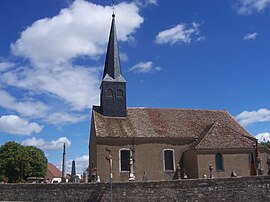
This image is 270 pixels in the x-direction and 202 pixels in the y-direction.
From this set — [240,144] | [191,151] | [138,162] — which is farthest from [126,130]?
[240,144]

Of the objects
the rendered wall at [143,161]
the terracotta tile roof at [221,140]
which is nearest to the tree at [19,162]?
the rendered wall at [143,161]

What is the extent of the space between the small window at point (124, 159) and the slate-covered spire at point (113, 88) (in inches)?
163

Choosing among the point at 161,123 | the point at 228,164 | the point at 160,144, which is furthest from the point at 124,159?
the point at 228,164

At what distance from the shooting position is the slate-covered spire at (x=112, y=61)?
33.6 meters

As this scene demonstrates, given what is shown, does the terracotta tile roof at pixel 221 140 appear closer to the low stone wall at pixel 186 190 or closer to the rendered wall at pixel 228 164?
the rendered wall at pixel 228 164

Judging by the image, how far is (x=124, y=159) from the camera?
2912 centimetres

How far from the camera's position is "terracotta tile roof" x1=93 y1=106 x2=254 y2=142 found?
29.8 m

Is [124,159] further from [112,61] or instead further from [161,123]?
[112,61]

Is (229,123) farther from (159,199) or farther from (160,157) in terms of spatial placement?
(159,199)

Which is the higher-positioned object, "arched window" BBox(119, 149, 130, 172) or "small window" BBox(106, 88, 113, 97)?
Result: "small window" BBox(106, 88, 113, 97)

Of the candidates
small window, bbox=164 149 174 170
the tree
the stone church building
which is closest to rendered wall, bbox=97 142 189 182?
the stone church building

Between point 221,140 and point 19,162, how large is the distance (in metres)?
26.7

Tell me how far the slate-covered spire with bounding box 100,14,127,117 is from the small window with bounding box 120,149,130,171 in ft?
13.6

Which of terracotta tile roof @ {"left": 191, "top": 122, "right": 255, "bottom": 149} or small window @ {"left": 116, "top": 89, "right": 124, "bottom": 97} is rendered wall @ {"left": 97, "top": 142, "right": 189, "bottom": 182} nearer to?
terracotta tile roof @ {"left": 191, "top": 122, "right": 255, "bottom": 149}
